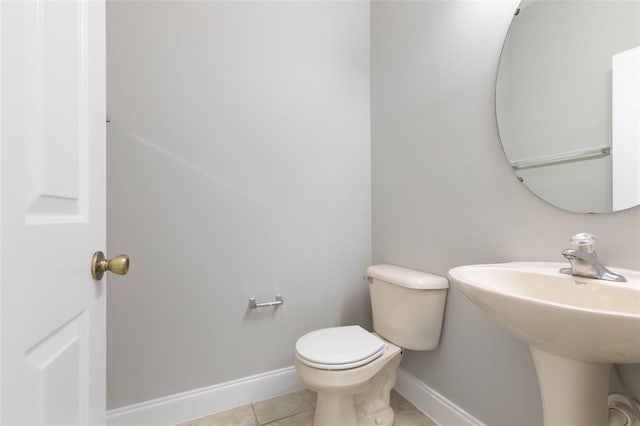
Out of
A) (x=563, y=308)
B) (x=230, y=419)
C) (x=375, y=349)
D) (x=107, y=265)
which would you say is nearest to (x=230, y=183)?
(x=107, y=265)

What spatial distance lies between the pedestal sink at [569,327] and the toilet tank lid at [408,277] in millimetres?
409

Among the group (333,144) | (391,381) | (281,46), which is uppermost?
(281,46)

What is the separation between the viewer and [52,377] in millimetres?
465

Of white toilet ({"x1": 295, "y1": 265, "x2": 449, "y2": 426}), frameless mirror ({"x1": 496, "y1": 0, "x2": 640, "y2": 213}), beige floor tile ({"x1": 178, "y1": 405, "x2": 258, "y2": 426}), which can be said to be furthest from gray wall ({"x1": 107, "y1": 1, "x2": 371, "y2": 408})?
frameless mirror ({"x1": 496, "y1": 0, "x2": 640, "y2": 213})

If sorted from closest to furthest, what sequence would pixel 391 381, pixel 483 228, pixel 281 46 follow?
pixel 483 228
pixel 391 381
pixel 281 46

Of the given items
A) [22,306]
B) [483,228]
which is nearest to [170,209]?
[22,306]

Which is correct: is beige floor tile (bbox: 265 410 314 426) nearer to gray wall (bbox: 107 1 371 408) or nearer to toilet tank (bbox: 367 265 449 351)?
gray wall (bbox: 107 1 371 408)

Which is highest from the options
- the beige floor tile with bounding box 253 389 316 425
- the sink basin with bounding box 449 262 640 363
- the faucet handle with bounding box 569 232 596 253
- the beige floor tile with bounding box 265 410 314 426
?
the faucet handle with bounding box 569 232 596 253

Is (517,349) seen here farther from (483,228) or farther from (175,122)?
(175,122)

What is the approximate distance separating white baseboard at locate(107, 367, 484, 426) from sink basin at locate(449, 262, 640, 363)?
0.74 meters

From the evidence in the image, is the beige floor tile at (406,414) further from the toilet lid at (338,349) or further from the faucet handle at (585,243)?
the faucet handle at (585,243)

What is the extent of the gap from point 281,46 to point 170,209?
1.06 metres

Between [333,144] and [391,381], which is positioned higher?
[333,144]

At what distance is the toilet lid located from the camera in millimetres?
1157
